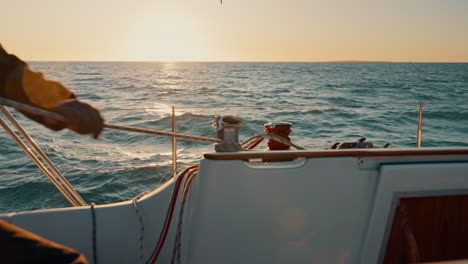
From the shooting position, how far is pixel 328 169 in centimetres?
152

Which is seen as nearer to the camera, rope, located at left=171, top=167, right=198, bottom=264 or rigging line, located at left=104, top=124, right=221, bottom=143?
rigging line, located at left=104, top=124, right=221, bottom=143

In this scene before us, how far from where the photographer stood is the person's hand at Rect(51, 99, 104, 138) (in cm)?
104

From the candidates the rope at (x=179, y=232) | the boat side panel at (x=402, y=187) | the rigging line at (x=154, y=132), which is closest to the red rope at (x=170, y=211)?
the rope at (x=179, y=232)

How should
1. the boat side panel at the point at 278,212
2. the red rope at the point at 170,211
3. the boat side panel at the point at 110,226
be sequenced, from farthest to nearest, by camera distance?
1. the boat side panel at the point at 110,226
2. the red rope at the point at 170,211
3. the boat side panel at the point at 278,212

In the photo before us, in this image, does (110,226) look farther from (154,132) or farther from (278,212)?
(278,212)

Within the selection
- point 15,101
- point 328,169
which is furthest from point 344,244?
point 15,101

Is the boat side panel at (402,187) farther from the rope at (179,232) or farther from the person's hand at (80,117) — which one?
the person's hand at (80,117)

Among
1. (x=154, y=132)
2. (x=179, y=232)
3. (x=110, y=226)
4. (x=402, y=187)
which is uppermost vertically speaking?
(x=154, y=132)

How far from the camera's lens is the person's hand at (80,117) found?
1.04 meters

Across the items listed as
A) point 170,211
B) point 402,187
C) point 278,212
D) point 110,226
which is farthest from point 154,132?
point 402,187

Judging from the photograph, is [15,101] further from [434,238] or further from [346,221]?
[434,238]

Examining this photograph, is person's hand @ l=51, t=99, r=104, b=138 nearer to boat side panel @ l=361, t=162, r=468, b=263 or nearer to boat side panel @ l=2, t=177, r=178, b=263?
boat side panel @ l=2, t=177, r=178, b=263

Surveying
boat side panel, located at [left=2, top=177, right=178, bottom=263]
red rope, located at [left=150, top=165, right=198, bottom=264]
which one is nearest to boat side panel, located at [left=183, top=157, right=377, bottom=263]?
red rope, located at [left=150, top=165, right=198, bottom=264]

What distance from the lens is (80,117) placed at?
1.04 m
